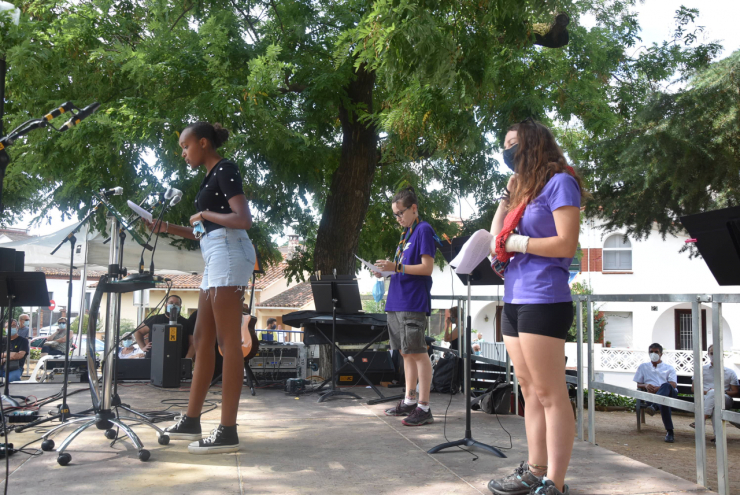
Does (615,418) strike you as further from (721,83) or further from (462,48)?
(462,48)

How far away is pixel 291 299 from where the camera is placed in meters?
41.4

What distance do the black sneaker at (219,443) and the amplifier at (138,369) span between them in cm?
425

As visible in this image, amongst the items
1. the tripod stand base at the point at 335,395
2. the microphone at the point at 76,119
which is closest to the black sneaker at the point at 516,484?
the microphone at the point at 76,119

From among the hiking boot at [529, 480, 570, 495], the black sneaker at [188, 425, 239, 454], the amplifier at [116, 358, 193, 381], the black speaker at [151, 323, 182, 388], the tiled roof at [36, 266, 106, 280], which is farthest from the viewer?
the tiled roof at [36, 266, 106, 280]

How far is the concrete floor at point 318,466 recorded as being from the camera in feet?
9.47

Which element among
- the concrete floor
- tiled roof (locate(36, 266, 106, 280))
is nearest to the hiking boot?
the concrete floor

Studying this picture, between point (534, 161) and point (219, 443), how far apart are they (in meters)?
2.29

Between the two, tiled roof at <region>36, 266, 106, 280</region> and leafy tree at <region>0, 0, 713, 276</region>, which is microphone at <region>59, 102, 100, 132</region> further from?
tiled roof at <region>36, 266, 106, 280</region>

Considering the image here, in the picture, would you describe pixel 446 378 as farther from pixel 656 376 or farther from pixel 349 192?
pixel 656 376

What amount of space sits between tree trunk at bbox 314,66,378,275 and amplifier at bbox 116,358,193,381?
228cm

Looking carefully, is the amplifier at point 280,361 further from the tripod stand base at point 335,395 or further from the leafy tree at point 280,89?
the tripod stand base at point 335,395

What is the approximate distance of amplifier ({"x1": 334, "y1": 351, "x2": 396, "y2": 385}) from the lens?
7285 mm

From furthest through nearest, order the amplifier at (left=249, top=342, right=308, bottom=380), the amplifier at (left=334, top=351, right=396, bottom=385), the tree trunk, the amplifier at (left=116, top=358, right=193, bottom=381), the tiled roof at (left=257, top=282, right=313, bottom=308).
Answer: the tiled roof at (left=257, top=282, right=313, bottom=308), the tree trunk, the amplifier at (left=249, top=342, right=308, bottom=380), the amplifier at (left=116, top=358, right=193, bottom=381), the amplifier at (left=334, top=351, right=396, bottom=385)

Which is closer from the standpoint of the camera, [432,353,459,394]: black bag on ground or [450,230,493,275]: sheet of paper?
[450,230,493,275]: sheet of paper
